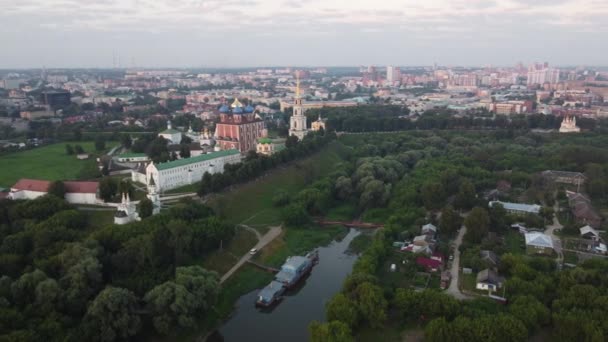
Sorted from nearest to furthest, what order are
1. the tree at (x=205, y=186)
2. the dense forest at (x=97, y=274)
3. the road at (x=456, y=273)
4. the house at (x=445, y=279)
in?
1. the dense forest at (x=97, y=274)
2. the road at (x=456, y=273)
3. the house at (x=445, y=279)
4. the tree at (x=205, y=186)

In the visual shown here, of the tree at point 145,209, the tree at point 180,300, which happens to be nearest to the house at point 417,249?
the tree at point 180,300

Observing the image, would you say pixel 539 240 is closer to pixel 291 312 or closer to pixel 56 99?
pixel 291 312

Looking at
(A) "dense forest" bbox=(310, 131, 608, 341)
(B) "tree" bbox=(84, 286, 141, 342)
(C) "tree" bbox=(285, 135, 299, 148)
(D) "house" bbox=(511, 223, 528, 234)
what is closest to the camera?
(A) "dense forest" bbox=(310, 131, 608, 341)

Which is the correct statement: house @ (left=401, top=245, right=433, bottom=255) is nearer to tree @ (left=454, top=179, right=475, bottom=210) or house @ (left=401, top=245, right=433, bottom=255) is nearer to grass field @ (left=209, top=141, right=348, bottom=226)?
tree @ (left=454, top=179, right=475, bottom=210)

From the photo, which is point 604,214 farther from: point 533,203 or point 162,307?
point 162,307

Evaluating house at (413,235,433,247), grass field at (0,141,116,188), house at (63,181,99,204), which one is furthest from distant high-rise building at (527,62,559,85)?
house at (63,181,99,204)

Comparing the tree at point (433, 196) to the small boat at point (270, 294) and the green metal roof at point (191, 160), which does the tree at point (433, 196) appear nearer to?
the small boat at point (270, 294)
